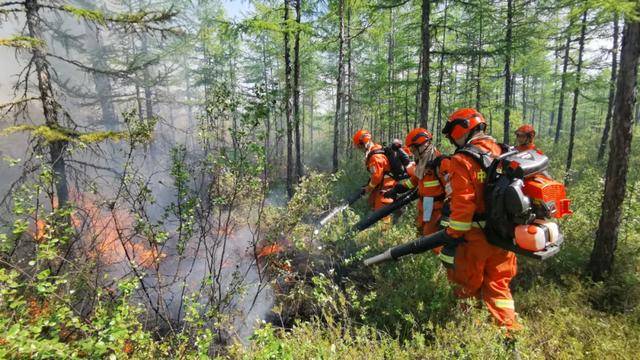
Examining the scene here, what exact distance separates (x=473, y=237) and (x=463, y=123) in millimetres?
1347

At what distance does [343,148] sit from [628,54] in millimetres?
22532

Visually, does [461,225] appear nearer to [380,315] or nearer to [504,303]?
[504,303]

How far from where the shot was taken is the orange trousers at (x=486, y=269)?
3.51 m

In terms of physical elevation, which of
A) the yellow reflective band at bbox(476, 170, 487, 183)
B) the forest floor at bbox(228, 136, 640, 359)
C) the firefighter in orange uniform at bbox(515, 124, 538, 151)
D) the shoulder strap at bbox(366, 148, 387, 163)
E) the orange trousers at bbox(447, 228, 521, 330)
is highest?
the firefighter in orange uniform at bbox(515, 124, 538, 151)

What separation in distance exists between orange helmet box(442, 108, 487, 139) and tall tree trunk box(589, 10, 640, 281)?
7.57 feet

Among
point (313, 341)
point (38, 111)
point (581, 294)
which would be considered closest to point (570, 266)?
point (581, 294)

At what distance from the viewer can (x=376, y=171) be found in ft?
23.4

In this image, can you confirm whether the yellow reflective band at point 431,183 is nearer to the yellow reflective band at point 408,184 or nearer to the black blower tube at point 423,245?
the yellow reflective band at point 408,184

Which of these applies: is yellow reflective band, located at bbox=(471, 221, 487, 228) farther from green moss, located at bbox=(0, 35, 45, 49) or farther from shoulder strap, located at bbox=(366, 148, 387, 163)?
green moss, located at bbox=(0, 35, 45, 49)

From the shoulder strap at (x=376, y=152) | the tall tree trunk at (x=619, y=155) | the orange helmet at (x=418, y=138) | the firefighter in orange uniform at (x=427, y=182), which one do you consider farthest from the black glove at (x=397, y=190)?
the tall tree trunk at (x=619, y=155)

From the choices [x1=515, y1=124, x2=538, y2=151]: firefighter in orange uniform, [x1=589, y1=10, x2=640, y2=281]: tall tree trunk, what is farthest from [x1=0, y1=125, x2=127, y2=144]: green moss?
[x1=589, y1=10, x2=640, y2=281]: tall tree trunk

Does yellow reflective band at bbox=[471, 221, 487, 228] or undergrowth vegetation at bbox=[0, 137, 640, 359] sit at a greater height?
yellow reflective band at bbox=[471, 221, 487, 228]

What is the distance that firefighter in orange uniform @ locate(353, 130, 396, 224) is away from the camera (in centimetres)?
716

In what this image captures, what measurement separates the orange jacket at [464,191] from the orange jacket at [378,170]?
3.60 m
